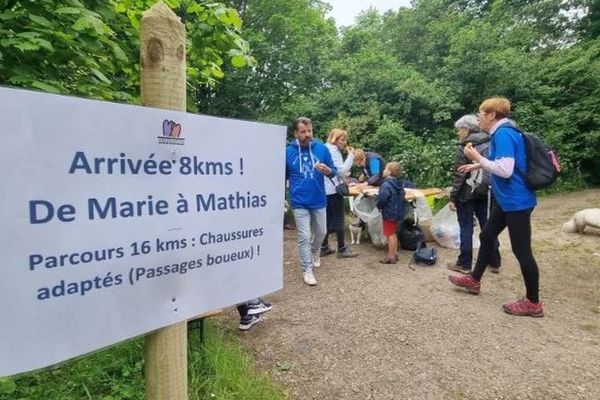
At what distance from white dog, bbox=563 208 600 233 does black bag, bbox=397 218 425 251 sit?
2.81 m

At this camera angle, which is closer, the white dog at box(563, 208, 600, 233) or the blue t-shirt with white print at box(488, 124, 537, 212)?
the blue t-shirt with white print at box(488, 124, 537, 212)

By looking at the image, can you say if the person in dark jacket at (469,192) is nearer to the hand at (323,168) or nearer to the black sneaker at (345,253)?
the black sneaker at (345,253)

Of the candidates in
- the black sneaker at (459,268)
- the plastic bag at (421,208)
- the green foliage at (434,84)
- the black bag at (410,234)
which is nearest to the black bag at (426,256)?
the black sneaker at (459,268)

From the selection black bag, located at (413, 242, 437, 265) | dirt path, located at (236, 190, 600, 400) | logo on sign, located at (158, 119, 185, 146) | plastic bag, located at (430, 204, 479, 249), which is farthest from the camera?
plastic bag, located at (430, 204, 479, 249)

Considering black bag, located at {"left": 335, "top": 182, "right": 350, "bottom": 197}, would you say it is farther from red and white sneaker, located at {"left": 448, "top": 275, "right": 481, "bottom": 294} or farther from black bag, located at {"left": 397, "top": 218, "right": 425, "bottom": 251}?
red and white sneaker, located at {"left": 448, "top": 275, "right": 481, "bottom": 294}

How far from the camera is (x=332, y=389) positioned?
2.55m

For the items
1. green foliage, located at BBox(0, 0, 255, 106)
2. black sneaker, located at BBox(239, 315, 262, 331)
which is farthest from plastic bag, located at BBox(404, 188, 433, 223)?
green foliage, located at BBox(0, 0, 255, 106)

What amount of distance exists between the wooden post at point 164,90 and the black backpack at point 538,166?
296 cm

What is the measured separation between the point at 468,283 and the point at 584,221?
3.77 m

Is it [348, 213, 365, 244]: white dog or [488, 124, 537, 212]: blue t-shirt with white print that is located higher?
[488, 124, 537, 212]: blue t-shirt with white print

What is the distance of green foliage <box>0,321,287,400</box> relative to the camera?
→ 2.33 m

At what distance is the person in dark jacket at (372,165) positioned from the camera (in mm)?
6469

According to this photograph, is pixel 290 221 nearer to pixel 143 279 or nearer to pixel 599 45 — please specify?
pixel 143 279

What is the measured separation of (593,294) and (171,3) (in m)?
4.72
